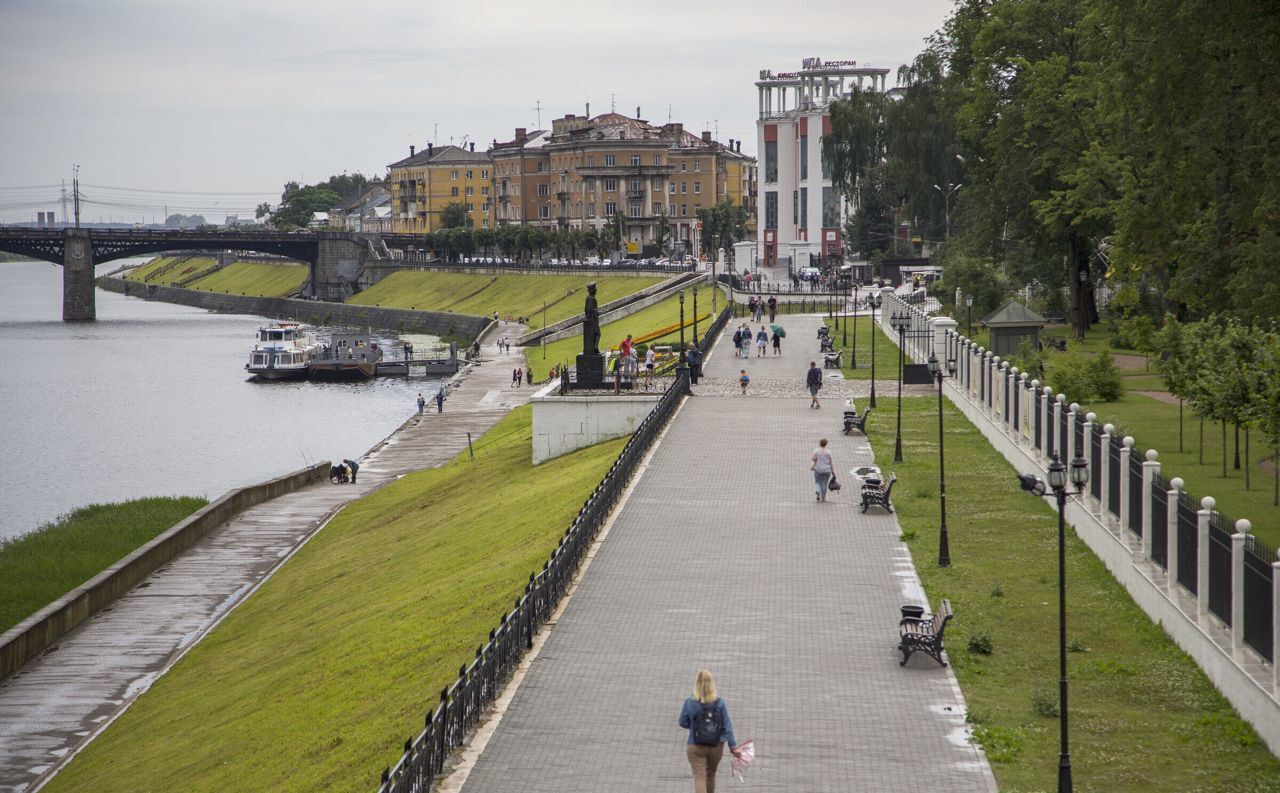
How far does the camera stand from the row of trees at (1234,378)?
2377 cm

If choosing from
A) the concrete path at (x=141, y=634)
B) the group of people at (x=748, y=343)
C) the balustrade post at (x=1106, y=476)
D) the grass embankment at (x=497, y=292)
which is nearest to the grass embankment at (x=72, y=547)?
the concrete path at (x=141, y=634)

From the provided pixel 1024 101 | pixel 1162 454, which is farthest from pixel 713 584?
pixel 1024 101

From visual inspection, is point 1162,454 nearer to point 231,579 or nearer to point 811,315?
point 231,579

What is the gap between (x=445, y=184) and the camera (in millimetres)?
188250

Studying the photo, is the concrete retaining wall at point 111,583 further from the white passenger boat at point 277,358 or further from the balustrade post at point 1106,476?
the white passenger boat at point 277,358

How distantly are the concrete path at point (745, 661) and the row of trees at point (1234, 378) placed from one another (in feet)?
19.5

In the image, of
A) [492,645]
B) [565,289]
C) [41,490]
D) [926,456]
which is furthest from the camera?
[565,289]

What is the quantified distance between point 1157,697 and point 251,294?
171008 millimetres

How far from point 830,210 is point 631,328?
112ft

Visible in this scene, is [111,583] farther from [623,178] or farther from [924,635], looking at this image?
[623,178]

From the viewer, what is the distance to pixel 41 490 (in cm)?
5369

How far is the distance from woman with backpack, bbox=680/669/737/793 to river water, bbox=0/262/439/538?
37.6 metres

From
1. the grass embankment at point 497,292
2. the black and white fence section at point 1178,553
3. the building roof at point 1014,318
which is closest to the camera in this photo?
the black and white fence section at point 1178,553

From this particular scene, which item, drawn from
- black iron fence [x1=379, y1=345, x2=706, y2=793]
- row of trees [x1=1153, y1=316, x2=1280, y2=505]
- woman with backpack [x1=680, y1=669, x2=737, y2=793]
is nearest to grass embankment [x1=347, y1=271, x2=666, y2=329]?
row of trees [x1=1153, y1=316, x2=1280, y2=505]
